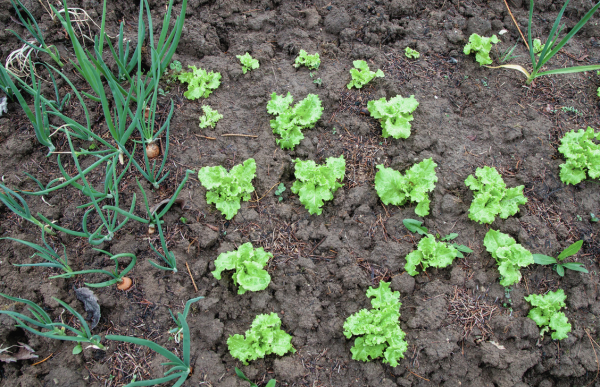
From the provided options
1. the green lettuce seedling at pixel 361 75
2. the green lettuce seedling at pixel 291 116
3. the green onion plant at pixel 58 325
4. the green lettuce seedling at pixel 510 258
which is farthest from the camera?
the green lettuce seedling at pixel 361 75

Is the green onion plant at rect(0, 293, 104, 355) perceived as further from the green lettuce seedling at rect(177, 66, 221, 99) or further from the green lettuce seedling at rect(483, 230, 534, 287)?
the green lettuce seedling at rect(483, 230, 534, 287)

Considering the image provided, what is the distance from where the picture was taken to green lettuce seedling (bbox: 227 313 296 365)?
2.25m

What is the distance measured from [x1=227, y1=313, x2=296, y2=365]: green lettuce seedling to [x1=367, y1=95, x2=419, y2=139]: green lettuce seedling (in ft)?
5.49

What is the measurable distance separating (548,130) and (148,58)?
3.38 metres

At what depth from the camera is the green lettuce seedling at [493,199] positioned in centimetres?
264

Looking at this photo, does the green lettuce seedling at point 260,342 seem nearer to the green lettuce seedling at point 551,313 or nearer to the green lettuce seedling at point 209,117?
the green lettuce seedling at point 209,117

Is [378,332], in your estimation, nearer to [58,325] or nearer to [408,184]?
[408,184]

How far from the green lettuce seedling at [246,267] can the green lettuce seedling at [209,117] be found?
106cm

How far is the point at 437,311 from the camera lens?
243 centimetres

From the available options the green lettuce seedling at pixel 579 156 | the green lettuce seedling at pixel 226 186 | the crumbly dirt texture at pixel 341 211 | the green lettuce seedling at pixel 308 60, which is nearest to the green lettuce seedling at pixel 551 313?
the crumbly dirt texture at pixel 341 211

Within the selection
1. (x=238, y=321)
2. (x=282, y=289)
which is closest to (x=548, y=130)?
(x=282, y=289)

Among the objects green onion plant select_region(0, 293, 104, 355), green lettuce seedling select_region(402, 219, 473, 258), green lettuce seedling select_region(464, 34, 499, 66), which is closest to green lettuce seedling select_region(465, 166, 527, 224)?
green lettuce seedling select_region(402, 219, 473, 258)

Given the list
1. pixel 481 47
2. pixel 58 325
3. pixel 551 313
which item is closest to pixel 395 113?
pixel 481 47

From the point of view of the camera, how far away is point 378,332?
2.28 meters
